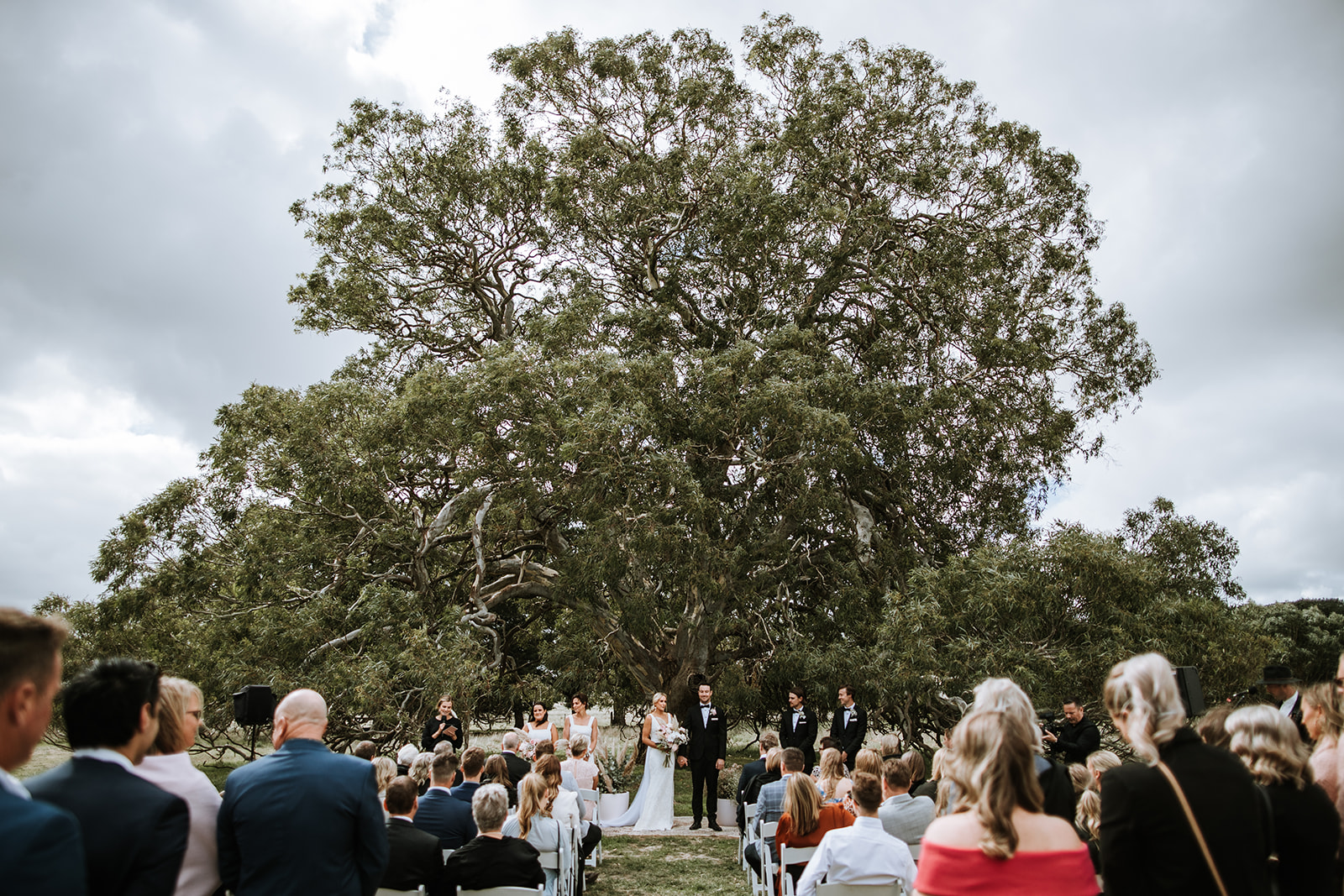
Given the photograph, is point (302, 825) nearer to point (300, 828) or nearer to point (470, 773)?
point (300, 828)

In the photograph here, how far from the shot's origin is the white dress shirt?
12.8ft

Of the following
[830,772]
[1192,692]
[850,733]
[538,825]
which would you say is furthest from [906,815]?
[850,733]

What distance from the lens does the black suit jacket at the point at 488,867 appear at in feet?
13.8

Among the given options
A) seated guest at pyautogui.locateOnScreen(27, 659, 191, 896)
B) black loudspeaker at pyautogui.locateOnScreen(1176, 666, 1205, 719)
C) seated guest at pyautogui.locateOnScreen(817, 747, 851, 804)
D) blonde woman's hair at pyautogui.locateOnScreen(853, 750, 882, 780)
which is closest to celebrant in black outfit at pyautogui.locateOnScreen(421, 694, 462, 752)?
seated guest at pyautogui.locateOnScreen(817, 747, 851, 804)

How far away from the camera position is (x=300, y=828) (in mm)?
2830

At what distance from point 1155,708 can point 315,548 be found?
11868mm

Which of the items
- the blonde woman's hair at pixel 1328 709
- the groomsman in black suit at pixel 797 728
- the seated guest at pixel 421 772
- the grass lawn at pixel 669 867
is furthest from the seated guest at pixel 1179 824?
the groomsman in black suit at pixel 797 728

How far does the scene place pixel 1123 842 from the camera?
2.24 meters

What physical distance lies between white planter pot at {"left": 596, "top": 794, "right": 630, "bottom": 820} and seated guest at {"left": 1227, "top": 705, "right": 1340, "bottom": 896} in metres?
7.86

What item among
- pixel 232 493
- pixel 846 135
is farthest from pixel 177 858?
Answer: pixel 846 135

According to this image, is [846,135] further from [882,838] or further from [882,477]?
[882,838]

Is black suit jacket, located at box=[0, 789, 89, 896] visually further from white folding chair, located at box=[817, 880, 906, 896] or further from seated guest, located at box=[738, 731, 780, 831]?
seated guest, located at box=[738, 731, 780, 831]

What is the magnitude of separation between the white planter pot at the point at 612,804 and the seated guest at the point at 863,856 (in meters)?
6.18

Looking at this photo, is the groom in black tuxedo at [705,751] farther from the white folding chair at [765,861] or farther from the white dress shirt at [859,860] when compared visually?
the white dress shirt at [859,860]
